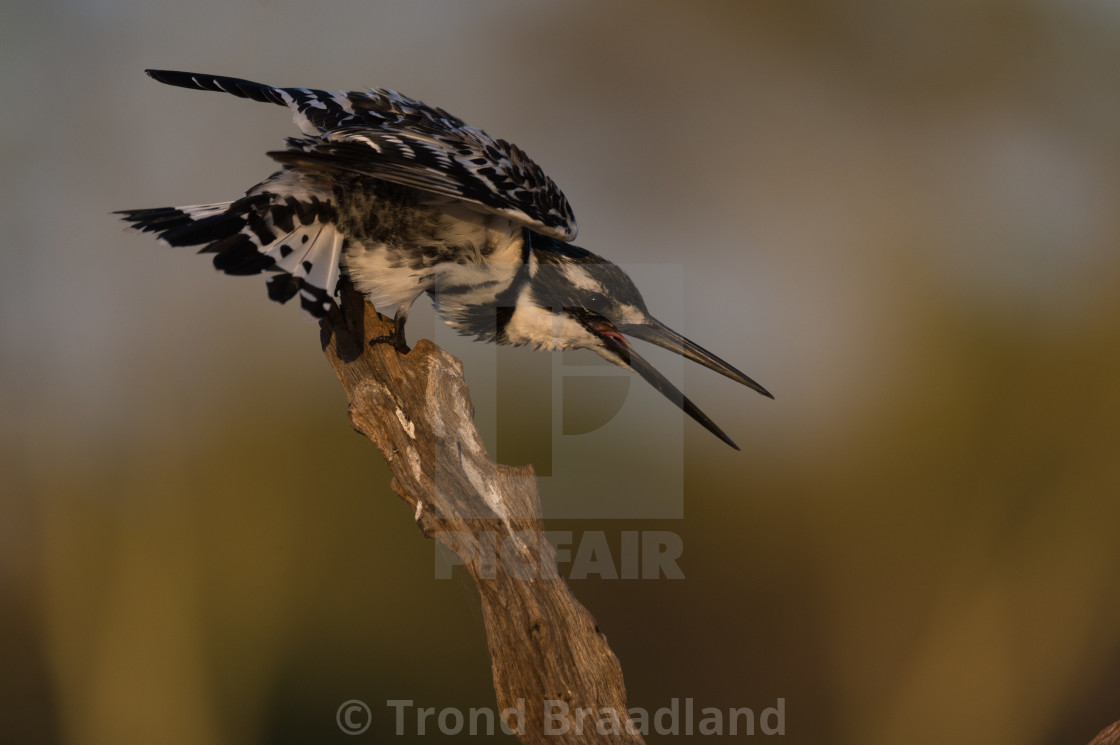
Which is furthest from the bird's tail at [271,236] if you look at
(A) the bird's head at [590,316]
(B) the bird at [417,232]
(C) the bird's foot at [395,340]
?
(A) the bird's head at [590,316]

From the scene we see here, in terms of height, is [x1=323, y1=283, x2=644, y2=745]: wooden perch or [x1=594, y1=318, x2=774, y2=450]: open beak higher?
[x1=594, y1=318, x2=774, y2=450]: open beak

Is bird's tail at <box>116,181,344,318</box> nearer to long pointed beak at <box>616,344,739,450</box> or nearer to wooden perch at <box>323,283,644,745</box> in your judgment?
wooden perch at <box>323,283,644,745</box>

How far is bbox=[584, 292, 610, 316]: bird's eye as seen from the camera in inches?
47.1

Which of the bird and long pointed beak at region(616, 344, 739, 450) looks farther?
long pointed beak at region(616, 344, 739, 450)

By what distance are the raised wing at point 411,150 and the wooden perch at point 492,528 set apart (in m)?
0.25

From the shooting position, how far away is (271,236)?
982mm

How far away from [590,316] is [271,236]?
48 cm

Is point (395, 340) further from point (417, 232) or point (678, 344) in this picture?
point (678, 344)

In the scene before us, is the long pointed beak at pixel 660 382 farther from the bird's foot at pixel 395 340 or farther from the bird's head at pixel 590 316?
the bird's foot at pixel 395 340

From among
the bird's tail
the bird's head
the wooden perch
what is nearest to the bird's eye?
the bird's head

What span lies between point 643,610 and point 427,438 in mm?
829

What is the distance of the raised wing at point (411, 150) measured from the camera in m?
0.95

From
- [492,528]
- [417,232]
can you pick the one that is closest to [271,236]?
[417,232]

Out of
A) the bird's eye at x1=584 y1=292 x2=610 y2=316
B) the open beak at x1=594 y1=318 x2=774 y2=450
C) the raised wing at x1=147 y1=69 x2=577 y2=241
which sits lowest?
the open beak at x1=594 y1=318 x2=774 y2=450
